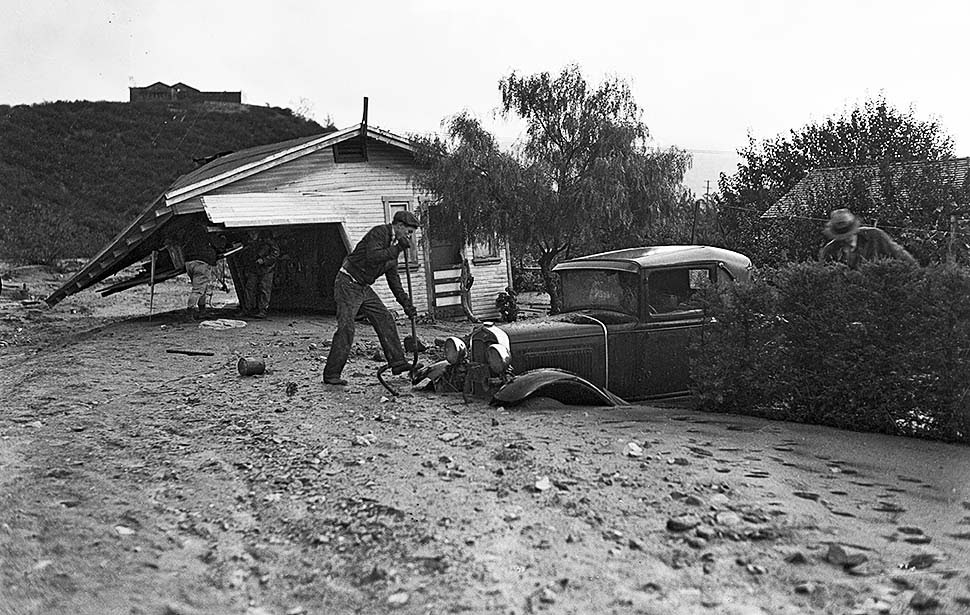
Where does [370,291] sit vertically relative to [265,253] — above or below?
below

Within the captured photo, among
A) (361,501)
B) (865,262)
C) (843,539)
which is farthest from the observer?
(865,262)

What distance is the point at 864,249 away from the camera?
28.8 feet

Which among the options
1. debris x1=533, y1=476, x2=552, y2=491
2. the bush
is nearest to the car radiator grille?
the bush

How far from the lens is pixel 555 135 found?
19.8 m

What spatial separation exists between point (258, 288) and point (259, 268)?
50 centimetres

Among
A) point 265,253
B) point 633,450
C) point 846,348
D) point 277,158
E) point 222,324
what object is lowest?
point 633,450

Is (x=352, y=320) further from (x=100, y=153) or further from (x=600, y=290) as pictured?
(x=100, y=153)

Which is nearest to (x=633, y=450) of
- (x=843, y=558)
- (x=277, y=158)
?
(x=843, y=558)

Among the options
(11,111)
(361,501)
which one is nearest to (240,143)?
(11,111)

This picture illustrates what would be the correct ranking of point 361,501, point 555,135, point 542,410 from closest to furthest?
point 361,501 < point 542,410 < point 555,135

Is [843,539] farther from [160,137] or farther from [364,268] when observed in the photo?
[160,137]

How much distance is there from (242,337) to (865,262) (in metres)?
11.1

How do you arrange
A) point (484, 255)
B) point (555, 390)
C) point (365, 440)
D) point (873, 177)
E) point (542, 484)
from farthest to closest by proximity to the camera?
point (873, 177) → point (484, 255) → point (555, 390) → point (365, 440) → point (542, 484)

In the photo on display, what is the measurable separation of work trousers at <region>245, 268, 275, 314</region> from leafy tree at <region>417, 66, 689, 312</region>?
3.75 metres
